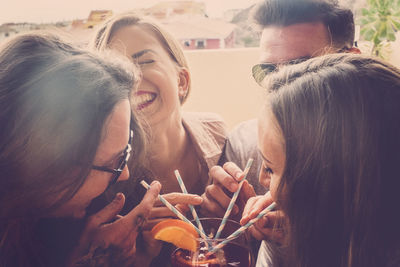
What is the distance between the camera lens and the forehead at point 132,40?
1.32 meters

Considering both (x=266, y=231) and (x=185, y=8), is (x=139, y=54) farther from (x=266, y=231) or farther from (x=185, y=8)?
(x=185, y=8)

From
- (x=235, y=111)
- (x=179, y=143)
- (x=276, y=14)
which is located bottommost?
(x=235, y=111)

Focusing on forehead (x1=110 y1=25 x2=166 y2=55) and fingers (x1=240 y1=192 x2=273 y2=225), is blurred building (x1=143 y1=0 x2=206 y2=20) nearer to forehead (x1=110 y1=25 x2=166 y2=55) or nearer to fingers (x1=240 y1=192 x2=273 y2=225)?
forehead (x1=110 y1=25 x2=166 y2=55)

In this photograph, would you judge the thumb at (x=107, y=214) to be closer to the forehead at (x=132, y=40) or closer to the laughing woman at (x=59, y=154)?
the laughing woman at (x=59, y=154)

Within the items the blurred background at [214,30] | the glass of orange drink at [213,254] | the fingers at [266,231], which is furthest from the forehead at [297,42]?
the glass of orange drink at [213,254]

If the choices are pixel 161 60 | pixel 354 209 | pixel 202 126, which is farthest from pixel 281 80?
pixel 202 126

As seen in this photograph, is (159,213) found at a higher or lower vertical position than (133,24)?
lower

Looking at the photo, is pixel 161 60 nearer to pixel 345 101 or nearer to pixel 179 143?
pixel 179 143

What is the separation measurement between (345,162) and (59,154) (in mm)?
667

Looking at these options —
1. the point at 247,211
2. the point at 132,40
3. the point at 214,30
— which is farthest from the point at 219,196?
the point at 214,30

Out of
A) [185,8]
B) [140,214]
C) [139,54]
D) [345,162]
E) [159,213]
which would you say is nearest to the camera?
[345,162]

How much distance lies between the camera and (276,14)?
1478mm

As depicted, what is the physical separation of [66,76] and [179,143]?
714 millimetres

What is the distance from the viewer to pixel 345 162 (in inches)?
30.1
